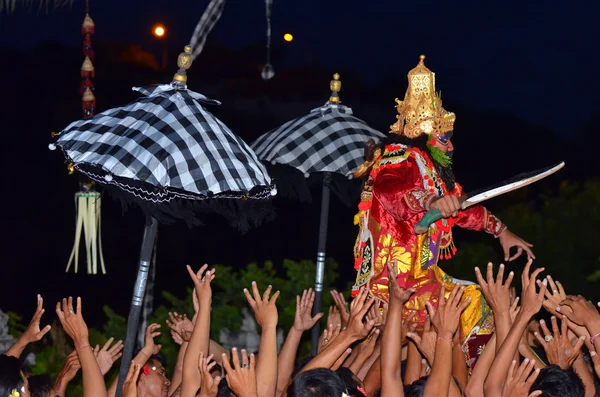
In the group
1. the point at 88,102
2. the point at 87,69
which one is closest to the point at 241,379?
the point at 88,102

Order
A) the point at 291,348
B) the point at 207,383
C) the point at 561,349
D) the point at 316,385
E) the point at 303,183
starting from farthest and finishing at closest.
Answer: the point at 303,183 < the point at 291,348 < the point at 561,349 < the point at 207,383 < the point at 316,385

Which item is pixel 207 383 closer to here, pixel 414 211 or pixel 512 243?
pixel 414 211

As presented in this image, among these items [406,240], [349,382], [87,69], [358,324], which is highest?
[87,69]

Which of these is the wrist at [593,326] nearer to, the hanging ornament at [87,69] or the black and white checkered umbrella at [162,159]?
the black and white checkered umbrella at [162,159]

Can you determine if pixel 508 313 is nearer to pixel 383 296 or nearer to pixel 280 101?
pixel 383 296

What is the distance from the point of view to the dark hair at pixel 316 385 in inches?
121

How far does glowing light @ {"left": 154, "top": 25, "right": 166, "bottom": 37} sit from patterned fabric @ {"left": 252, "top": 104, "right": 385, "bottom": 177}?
3.95 meters

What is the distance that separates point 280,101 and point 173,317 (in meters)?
5.64

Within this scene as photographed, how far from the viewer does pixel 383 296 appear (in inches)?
180

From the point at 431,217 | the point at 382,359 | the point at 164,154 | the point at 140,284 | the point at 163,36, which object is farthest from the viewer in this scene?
the point at 163,36

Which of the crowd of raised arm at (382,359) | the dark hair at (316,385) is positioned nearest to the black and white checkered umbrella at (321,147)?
the crowd of raised arm at (382,359)

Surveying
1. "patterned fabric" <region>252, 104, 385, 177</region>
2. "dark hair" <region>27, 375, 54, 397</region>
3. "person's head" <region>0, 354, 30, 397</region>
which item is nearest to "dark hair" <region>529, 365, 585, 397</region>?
"person's head" <region>0, 354, 30, 397</region>

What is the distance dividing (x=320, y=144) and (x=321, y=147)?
0.03 m

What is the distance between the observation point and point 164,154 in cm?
416
